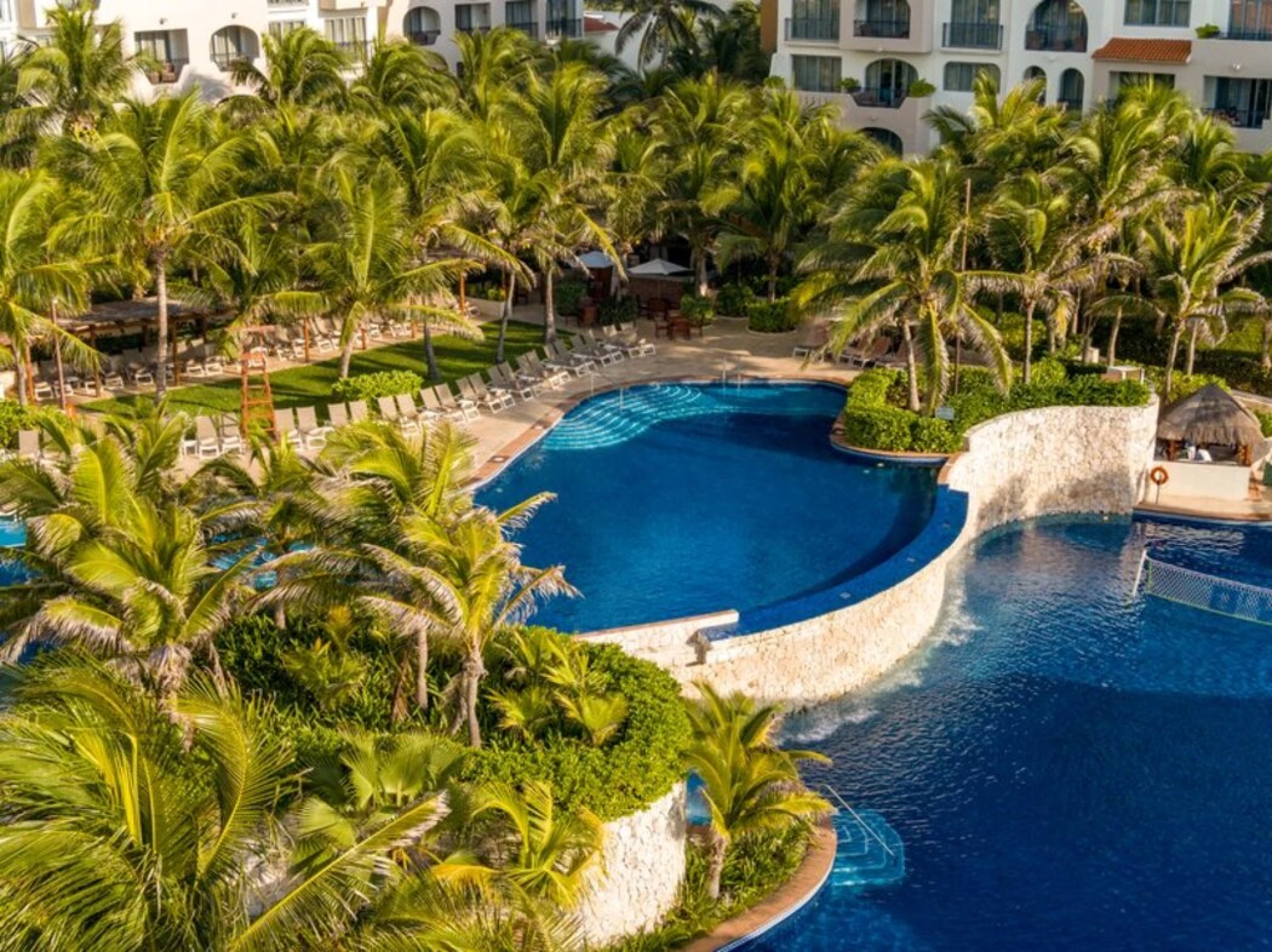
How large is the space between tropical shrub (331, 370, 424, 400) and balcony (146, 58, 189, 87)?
22.8m

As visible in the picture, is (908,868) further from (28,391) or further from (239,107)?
(239,107)

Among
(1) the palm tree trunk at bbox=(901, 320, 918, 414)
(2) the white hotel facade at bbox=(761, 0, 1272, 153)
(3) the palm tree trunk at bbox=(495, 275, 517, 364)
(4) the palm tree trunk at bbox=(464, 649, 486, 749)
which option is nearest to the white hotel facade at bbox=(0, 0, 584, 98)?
(2) the white hotel facade at bbox=(761, 0, 1272, 153)

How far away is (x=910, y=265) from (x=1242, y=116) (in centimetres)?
2034

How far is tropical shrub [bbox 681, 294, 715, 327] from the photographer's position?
138 ft

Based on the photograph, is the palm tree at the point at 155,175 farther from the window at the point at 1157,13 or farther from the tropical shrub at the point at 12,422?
the window at the point at 1157,13

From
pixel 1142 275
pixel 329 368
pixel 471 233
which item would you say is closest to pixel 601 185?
pixel 471 233

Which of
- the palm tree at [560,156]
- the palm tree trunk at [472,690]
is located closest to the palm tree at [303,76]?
the palm tree at [560,156]

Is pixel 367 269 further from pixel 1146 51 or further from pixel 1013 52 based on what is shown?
pixel 1146 51

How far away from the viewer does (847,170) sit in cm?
4150

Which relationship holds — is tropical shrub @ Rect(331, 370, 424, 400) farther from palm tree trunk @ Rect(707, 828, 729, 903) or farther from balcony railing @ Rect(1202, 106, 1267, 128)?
balcony railing @ Rect(1202, 106, 1267, 128)

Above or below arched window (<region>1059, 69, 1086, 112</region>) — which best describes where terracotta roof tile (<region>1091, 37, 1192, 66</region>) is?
above

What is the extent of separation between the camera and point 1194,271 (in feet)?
110

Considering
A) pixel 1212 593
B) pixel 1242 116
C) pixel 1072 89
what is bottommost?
pixel 1212 593

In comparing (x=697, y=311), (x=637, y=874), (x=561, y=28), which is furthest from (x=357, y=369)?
(x=561, y=28)
